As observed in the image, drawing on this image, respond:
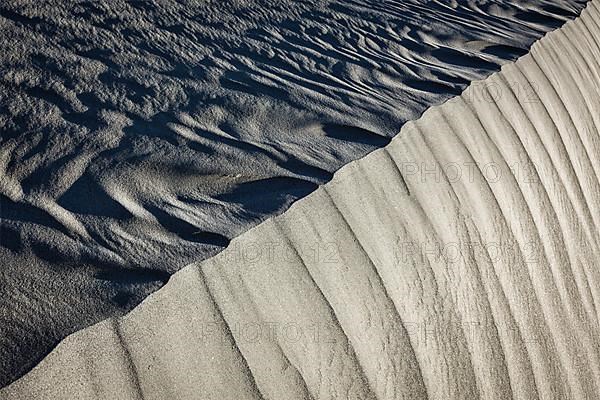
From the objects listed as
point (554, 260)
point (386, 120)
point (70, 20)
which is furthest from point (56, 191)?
point (554, 260)

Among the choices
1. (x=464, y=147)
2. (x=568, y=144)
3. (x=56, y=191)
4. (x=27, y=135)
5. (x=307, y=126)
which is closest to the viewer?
(x=56, y=191)

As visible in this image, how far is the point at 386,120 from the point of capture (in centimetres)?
215

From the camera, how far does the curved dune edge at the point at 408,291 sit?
4.38 ft

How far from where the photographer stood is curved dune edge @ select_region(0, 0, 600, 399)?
1335mm

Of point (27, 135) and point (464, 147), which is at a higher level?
point (464, 147)

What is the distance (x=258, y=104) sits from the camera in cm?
210

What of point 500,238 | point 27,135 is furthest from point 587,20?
point 27,135

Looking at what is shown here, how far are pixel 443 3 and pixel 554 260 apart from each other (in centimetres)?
166

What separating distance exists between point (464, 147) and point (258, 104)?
750 millimetres

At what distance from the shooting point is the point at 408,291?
1.71 meters

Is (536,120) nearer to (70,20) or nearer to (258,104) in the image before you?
(258,104)

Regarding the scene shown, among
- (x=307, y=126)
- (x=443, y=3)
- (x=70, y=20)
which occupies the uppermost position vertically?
(x=443, y=3)

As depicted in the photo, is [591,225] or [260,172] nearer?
[260,172]

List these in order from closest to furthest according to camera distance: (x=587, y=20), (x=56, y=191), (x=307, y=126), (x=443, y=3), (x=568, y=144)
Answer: (x=56, y=191) → (x=307, y=126) → (x=568, y=144) → (x=443, y=3) → (x=587, y=20)
